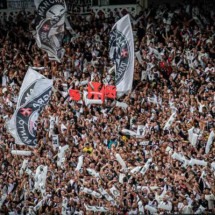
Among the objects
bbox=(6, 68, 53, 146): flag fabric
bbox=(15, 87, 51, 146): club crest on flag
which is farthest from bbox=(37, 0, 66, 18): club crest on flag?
bbox=(15, 87, 51, 146): club crest on flag

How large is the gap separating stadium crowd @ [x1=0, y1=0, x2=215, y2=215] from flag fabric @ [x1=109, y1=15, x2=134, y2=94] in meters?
0.87

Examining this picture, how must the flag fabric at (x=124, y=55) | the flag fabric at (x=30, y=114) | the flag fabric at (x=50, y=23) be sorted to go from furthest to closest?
the flag fabric at (x=50, y=23), the flag fabric at (x=124, y=55), the flag fabric at (x=30, y=114)

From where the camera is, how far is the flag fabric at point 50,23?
24281 millimetres

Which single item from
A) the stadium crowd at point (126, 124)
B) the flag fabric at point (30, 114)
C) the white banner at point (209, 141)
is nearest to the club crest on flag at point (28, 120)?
the flag fabric at point (30, 114)

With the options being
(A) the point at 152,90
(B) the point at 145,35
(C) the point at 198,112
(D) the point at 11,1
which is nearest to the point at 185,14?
(B) the point at 145,35

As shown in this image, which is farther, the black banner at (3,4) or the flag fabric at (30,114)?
the black banner at (3,4)

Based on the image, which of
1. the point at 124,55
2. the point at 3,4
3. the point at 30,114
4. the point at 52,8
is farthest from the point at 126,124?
the point at 3,4

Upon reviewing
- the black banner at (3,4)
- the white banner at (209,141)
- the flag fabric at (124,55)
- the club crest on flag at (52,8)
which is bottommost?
the white banner at (209,141)

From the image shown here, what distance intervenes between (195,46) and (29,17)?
7.52 metres

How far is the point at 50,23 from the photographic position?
79.7 feet

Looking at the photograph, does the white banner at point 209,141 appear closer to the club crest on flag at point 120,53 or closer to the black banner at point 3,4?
the club crest on flag at point 120,53

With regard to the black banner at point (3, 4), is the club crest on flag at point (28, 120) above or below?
below

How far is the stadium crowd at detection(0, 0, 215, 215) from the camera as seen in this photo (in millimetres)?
19641

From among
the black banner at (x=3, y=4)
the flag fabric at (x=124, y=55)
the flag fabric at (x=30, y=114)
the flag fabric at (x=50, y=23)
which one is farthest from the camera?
the black banner at (x=3, y=4)
